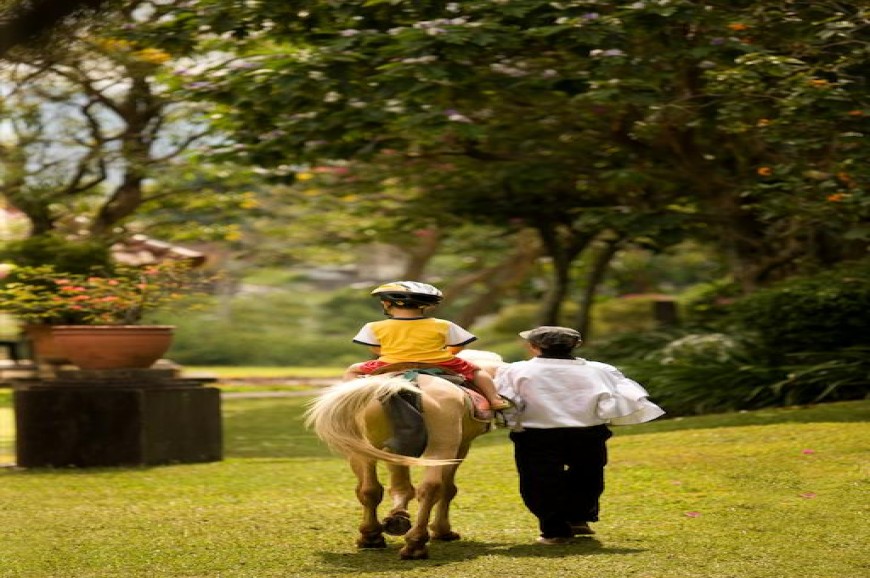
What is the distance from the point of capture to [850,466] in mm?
9180

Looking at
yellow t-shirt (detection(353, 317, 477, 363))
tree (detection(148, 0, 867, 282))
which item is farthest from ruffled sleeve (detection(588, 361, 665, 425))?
tree (detection(148, 0, 867, 282))

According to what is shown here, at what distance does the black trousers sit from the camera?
271 inches

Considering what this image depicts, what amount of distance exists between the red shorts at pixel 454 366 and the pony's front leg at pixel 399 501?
20.1 inches

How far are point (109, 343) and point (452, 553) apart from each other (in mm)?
5180

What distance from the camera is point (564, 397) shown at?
6.88m

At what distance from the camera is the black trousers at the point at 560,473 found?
22.5ft

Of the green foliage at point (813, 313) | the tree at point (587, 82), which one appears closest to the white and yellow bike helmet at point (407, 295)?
the tree at point (587, 82)

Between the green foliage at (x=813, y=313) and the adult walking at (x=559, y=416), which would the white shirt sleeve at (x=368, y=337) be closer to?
the adult walking at (x=559, y=416)

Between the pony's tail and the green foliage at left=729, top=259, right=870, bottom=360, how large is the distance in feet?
26.4

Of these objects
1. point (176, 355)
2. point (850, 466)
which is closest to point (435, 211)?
point (850, 466)

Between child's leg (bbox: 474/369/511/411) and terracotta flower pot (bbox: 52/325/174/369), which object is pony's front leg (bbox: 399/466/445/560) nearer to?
child's leg (bbox: 474/369/511/411)

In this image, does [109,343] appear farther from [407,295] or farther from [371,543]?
[407,295]

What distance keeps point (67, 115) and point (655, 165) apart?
892 centimetres

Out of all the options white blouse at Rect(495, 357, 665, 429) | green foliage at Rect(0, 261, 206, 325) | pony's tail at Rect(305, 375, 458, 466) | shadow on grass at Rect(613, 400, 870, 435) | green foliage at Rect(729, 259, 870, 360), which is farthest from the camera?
green foliage at Rect(729, 259, 870, 360)
